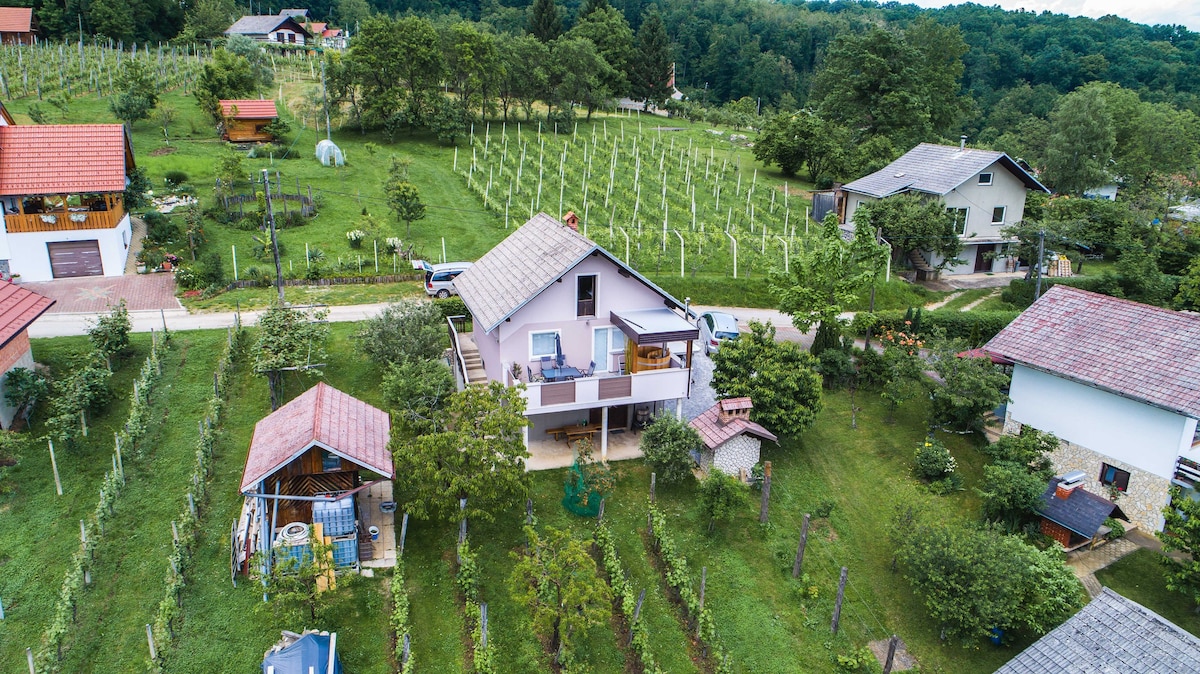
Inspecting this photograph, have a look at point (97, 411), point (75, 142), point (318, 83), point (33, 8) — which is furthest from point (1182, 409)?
point (33, 8)

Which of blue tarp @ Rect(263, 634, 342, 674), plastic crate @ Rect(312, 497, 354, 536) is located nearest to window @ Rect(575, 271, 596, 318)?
plastic crate @ Rect(312, 497, 354, 536)

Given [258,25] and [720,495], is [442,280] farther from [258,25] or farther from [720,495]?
[258,25]

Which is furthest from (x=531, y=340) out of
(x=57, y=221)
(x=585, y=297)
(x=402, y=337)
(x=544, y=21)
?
(x=544, y=21)

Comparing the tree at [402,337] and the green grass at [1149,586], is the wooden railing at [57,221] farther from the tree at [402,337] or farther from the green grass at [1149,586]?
the green grass at [1149,586]

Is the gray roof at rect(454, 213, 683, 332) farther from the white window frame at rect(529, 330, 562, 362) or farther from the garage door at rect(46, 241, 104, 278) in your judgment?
the garage door at rect(46, 241, 104, 278)

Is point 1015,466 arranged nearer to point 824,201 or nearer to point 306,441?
point 306,441

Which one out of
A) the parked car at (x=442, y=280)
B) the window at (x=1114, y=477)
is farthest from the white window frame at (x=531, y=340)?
the window at (x=1114, y=477)
